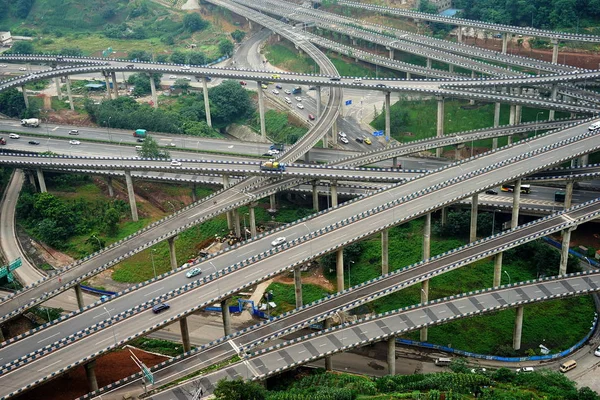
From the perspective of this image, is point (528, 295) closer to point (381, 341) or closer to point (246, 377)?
point (381, 341)

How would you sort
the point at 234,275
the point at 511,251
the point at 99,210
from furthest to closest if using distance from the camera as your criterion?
the point at 99,210
the point at 511,251
the point at 234,275

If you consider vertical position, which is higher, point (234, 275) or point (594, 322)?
A: point (234, 275)

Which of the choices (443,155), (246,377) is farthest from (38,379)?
(443,155)

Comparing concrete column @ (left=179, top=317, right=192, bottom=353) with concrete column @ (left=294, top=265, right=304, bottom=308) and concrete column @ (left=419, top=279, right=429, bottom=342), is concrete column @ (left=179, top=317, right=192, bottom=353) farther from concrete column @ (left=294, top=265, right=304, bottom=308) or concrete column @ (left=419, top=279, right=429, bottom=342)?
concrete column @ (left=419, top=279, right=429, bottom=342)

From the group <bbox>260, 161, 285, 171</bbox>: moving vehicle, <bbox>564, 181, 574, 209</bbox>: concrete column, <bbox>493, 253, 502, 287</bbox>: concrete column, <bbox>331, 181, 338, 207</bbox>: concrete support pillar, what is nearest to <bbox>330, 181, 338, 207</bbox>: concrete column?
<bbox>331, 181, 338, 207</bbox>: concrete support pillar

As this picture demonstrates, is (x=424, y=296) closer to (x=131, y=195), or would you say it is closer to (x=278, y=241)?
(x=278, y=241)

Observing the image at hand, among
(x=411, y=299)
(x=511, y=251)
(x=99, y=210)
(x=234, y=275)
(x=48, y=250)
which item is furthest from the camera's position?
(x=99, y=210)

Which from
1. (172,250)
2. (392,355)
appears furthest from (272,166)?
(392,355)

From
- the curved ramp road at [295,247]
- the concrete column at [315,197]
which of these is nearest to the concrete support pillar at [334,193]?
the concrete column at [315,197]
